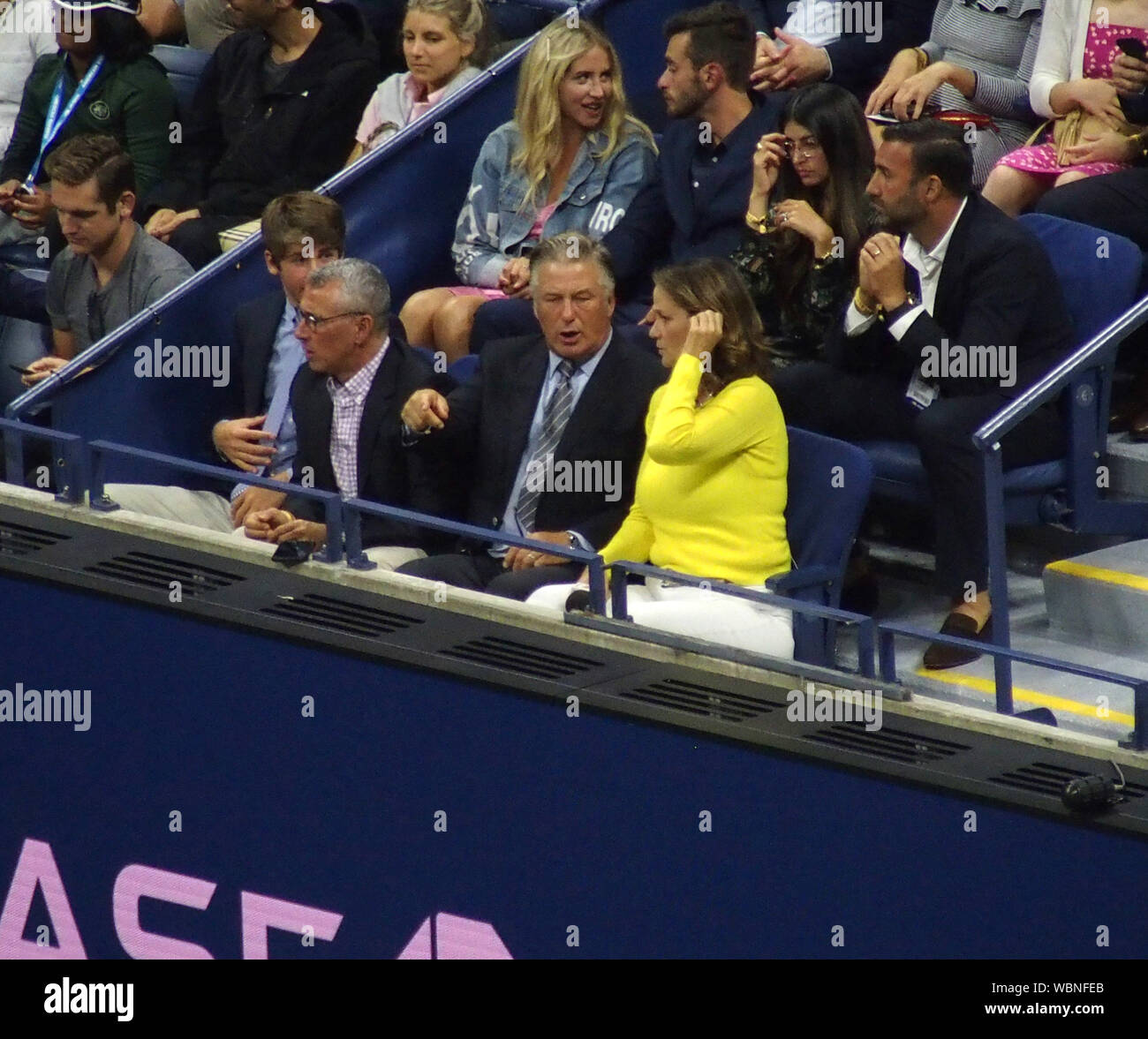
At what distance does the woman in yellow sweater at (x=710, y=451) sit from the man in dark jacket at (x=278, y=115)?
214 cm

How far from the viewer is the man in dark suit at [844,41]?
6.34 m

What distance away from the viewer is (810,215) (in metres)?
5.45

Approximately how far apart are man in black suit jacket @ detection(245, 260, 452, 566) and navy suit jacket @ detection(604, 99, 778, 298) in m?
0.75

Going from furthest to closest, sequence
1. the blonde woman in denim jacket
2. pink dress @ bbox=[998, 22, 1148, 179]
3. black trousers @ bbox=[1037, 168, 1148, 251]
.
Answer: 1. the blonde woman in denim jacket
2. pink dress @ bbox=[998, 22, 1148, 179]
3. black trousers @ bbox=[1037, 168, 1148, 251]

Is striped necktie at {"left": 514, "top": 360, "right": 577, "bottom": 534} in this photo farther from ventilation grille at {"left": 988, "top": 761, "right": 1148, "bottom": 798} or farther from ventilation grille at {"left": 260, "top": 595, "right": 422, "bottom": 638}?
ventilation grille at {"left": 988, "top": 761, "right": 1148, "bottom": 798}

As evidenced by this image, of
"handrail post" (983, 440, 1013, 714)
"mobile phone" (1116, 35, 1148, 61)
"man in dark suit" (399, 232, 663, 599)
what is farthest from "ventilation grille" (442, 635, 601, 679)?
"mobile phone" (1116, 35, 1148, 61)

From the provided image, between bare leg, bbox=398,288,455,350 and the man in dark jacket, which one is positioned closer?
bare leg, bbox=398,288,455,350

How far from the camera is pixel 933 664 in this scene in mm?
4934

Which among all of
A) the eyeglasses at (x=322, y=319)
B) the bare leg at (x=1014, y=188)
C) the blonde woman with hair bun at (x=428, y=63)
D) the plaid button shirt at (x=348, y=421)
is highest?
the blonde woman with hair bun at (x=428, y=63)

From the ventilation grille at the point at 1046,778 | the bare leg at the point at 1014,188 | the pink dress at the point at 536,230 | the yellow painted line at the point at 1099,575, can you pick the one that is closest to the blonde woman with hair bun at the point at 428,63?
the pink dress at the point at 536,230

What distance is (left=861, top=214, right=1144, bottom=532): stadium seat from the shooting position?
511 cm

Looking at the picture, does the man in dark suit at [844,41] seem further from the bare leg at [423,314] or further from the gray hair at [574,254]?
the gray hair at [574,254]
